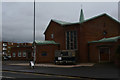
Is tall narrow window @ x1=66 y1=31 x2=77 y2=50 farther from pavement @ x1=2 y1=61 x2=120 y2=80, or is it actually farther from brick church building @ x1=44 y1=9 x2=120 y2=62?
pavement @ x1=2 y1=61 x2=120 y2=80

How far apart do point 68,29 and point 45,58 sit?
23.6 ft

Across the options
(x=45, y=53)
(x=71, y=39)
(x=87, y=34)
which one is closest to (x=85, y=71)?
(x=87, y=34)

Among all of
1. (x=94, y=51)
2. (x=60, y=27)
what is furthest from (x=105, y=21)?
(x=60, y=27)

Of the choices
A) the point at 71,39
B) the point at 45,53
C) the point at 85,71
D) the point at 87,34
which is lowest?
the point at 85,71

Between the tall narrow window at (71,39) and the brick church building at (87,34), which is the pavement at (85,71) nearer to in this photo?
the brick church building at (87,34)

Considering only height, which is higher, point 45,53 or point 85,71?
point 45,53

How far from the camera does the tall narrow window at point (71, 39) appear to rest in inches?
1214

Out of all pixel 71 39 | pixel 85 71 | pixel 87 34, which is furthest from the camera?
pixel 71 39

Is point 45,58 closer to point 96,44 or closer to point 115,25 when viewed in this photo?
point 96,44

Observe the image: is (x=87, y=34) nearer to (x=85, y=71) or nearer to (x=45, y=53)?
(x=45, y=53)

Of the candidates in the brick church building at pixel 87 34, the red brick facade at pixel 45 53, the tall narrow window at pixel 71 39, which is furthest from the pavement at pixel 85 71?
the tall narrow window at pixel 71 39

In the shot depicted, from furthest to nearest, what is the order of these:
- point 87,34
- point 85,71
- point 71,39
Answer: point 71,39, point 87,34, point 85,71

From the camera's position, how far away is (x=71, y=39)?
31.1 meters

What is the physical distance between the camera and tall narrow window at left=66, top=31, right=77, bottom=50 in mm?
30828
